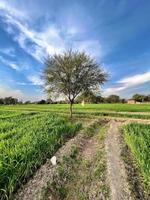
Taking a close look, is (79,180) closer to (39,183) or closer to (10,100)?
(39,183)

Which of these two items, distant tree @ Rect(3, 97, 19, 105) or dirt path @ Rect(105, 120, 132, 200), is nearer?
dirt path @ Rect(105, 120, 132, 200)

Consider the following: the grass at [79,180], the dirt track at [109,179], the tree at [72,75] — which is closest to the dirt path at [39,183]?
the dirt track at [109,179]

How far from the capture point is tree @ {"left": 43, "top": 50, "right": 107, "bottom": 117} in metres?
24.3

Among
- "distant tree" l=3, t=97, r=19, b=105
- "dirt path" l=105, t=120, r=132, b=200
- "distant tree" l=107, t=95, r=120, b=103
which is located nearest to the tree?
"dirt path" l=105, t=120, r=132, b=200

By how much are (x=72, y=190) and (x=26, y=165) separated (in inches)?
66.1

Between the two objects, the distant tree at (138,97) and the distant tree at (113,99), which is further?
the distant tree at (113,99)

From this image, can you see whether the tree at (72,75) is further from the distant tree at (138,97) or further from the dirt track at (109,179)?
the distant tree at (138,97)

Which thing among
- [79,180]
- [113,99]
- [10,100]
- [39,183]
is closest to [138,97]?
[113,99]

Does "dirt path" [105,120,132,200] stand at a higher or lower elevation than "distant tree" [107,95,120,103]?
lower

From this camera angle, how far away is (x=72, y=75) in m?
24.2

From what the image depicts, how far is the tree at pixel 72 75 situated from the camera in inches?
956

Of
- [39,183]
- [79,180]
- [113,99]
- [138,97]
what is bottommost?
[79,180]

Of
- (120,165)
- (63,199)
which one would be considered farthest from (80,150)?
(63,199)

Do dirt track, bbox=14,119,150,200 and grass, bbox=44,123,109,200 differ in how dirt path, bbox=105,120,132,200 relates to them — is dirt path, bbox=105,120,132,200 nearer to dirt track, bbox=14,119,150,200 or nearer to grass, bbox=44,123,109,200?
dirt track, bbox=14,119,150,200
